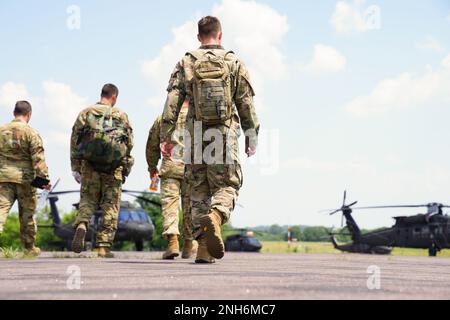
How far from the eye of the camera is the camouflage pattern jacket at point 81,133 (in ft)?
27.3

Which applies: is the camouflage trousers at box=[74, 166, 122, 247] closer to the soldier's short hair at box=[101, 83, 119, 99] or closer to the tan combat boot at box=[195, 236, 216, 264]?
the soldier's short hair at box=[101, 83, 119, 99]

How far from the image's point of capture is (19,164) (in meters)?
8.78

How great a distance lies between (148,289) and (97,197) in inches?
210

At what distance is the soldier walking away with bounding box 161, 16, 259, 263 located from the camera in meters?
5.89

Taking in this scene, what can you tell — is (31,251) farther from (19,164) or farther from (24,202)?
(19,164)

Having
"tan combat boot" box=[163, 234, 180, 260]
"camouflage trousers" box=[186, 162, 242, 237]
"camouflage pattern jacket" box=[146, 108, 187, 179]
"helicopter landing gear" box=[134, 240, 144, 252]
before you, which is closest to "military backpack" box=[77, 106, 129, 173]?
"camouflage pattern jacket" box=[146, 108, 187, 179]

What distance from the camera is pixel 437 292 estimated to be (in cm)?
344

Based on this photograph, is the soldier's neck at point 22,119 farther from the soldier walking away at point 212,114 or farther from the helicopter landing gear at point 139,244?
the helicopter landing gear at point 139,244

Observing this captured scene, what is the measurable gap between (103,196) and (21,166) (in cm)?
122

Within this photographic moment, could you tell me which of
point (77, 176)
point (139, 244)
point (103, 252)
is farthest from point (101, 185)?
point (139, 244)

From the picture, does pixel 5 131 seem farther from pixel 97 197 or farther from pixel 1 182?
pixel 97 197

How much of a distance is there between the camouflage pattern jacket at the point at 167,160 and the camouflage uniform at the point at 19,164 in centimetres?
161
